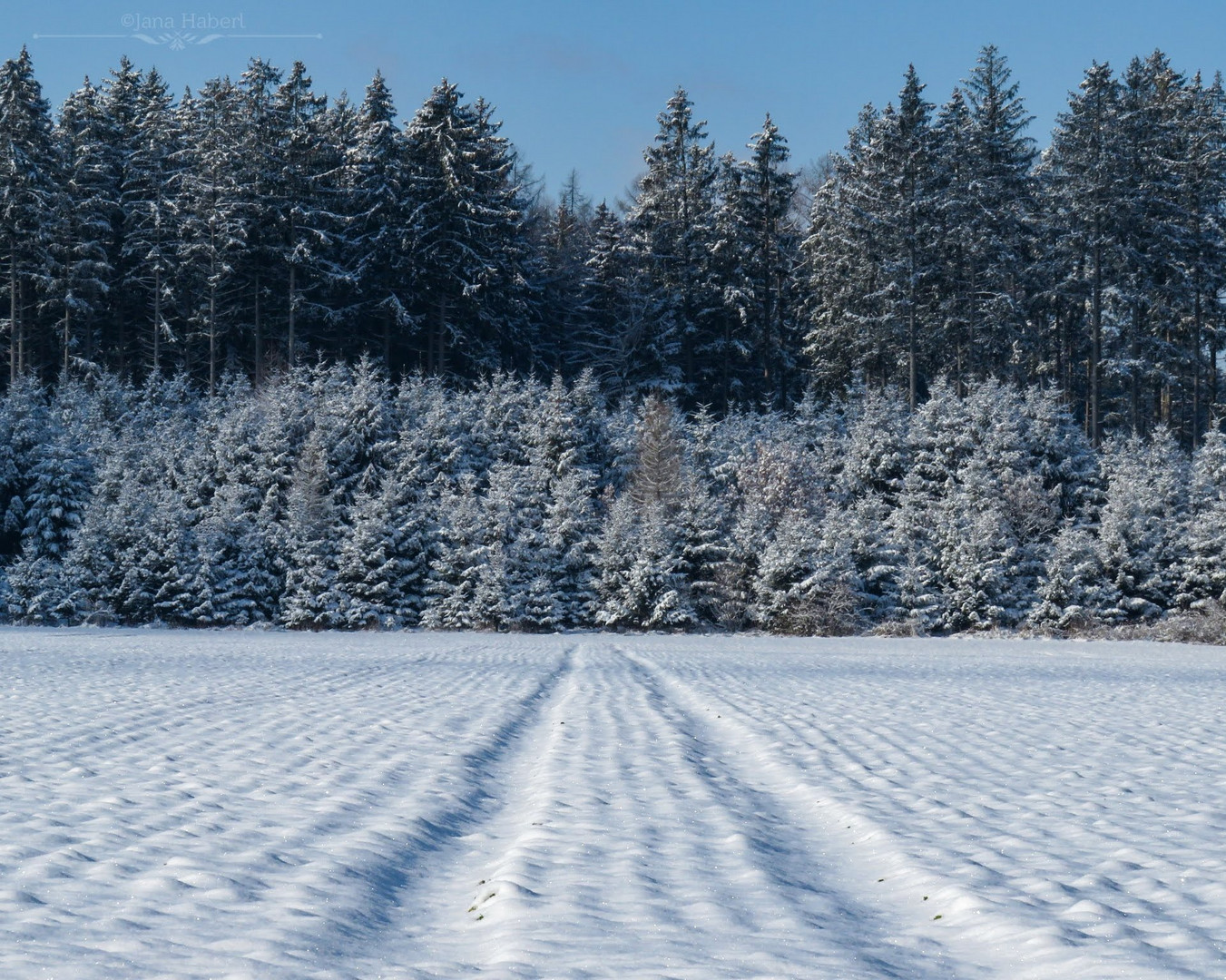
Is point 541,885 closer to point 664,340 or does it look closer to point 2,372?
point 664,340

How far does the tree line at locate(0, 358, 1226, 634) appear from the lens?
36.2 meters

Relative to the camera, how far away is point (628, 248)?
5409 cm

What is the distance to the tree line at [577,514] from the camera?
36156mm

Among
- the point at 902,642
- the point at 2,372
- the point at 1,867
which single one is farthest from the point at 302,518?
the point at 1,867

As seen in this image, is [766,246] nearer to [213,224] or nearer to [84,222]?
[213,224]

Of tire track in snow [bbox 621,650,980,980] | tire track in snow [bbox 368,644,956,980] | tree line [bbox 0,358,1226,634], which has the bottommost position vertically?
tire track in snow [bbox 621,650,980,980]

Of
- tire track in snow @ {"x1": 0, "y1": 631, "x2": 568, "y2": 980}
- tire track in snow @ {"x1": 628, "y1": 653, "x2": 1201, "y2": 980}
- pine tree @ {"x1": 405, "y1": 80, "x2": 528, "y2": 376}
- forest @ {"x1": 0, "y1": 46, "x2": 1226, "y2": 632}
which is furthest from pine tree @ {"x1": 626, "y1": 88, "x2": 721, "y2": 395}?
tire track in snow @ {"x1": 628, "y1": 653, "x2": 1201, "y2": 980}

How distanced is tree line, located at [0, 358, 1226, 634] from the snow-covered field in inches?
853

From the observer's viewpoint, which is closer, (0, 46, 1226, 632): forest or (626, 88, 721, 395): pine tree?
(0, 46, 1226, 632): forest

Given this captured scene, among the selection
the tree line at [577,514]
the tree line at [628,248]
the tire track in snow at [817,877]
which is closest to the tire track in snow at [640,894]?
the tire track in snow at [817,877]

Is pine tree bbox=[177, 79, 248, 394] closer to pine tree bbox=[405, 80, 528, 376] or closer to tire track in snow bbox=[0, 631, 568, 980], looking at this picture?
pine tree bbox=[405, 80, 528, 376]

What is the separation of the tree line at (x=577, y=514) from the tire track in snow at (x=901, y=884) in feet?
86.3

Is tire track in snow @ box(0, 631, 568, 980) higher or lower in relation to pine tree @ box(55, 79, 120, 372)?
lower

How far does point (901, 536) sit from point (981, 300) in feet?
54.4
